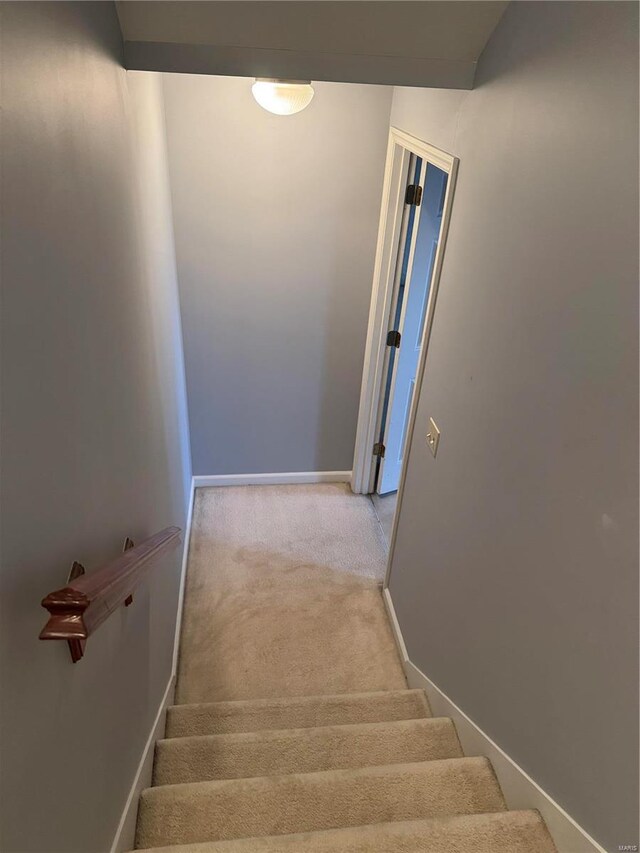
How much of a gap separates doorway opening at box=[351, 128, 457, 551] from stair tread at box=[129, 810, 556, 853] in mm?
1345

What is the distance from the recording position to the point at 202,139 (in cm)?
271

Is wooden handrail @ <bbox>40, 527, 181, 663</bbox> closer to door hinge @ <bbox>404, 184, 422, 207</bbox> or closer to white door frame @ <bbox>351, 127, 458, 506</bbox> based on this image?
white door frame @ <bbox>351, 127, 458, 506</bbox>

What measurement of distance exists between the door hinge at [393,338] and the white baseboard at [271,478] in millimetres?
1015

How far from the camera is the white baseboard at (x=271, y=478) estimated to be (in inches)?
144

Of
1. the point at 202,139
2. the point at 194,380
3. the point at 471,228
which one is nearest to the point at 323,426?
the point at 194,380

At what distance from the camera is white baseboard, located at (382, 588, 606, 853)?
119 cm

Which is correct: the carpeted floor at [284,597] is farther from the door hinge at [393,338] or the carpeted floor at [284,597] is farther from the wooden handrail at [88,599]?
the wooden handrail at [88,599]

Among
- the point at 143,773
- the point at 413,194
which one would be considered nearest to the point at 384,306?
the point at 413,194

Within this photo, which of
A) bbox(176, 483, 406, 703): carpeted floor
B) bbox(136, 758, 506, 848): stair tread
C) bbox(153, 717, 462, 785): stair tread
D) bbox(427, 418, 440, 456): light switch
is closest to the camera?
bbox(136, 758, 506, 848): stair tread

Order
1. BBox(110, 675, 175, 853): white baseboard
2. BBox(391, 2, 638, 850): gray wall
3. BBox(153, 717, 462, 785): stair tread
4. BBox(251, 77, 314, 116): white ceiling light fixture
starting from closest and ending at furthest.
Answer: BBox(391, 2, 638, 850): gray wall
BBox(110, 675, 175, 853): white baseboard
BBox(153, 717, 462, 785): stair tread
BBox(251, 77, 314, 116): white ceiling light fixture

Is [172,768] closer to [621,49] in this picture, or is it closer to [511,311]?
[511,311]

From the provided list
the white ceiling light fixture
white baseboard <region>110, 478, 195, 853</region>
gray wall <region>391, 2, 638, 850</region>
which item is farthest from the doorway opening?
white baseboard <region>110, 478, 195, 853</region>

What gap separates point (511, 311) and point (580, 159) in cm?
39

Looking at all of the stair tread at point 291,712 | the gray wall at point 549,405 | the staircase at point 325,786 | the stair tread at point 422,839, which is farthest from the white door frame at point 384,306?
the stair tread at point 422,839
